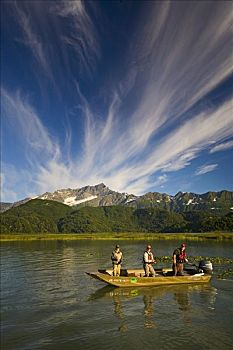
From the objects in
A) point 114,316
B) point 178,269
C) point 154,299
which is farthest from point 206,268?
point 114,316

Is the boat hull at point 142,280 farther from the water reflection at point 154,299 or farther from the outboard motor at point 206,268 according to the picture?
the outboard motor at point 206,268

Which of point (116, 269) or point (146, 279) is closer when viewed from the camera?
point (146, 279)

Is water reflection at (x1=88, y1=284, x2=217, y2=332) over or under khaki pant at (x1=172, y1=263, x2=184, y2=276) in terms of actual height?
under

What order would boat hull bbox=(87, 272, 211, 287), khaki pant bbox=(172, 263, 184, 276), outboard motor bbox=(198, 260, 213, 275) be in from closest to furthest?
boat hull bbox=(87, 272, 211, 287), khaki pant bbox=(172, 263, 184, 276), outboard motor bbox=(198, 260, 213, 275)

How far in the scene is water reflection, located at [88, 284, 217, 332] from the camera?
22.8m

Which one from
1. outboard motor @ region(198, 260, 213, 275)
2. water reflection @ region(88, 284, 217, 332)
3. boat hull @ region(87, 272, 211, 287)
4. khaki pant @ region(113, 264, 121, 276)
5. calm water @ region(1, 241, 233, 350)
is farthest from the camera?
outboard motor @ region(198, 260, 213, 275)

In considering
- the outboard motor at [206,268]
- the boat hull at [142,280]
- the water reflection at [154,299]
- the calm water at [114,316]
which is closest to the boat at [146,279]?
the boat hull at [142,280]

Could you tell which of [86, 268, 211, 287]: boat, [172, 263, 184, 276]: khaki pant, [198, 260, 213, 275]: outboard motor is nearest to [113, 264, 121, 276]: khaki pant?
[86, 268, 211, 287]: boat

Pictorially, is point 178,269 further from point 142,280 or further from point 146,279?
point 142,280

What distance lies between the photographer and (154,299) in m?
27.7

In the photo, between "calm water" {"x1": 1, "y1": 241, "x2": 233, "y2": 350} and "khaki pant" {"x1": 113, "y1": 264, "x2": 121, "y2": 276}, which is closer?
"calm water" {"x1": 1, "y1": 241, "x2": 233, "y2": 350}

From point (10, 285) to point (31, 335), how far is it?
706 inches

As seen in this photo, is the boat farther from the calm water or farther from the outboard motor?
the outboard motor

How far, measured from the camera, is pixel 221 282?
3428 cm
